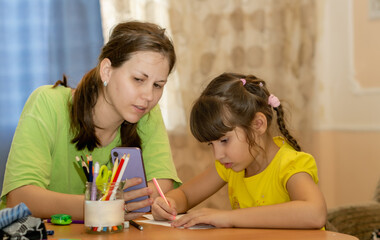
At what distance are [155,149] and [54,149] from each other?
326 millimetres

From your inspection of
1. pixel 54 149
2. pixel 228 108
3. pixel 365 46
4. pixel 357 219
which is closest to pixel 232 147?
pixel 228 108

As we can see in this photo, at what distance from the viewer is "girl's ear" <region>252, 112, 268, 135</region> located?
61.0 inches

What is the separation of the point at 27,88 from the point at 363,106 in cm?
201

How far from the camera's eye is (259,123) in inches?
61.6

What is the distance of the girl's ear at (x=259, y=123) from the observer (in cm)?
155

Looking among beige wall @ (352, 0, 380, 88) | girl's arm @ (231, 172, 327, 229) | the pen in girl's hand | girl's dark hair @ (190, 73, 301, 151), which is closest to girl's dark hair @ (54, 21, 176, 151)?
girl's dark hair @ (190, 73, 301, 151)

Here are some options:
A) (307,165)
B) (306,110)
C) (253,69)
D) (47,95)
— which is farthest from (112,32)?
(306,110)

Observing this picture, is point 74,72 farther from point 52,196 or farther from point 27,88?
point 52,196

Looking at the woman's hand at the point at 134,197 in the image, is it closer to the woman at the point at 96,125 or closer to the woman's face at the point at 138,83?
the woman at the point at 96,125

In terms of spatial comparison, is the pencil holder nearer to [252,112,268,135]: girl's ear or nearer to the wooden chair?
[252,112,268,135]: girl's ear

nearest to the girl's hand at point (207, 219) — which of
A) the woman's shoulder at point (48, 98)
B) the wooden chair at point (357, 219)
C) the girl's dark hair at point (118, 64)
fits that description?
the girl's dark hair at point (118, 64)

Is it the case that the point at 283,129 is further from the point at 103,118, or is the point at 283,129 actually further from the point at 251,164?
the point at 103,118

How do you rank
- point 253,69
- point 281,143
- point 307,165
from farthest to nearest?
point 253,69
point 281,143
point 307,165

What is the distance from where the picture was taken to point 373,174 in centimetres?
327
